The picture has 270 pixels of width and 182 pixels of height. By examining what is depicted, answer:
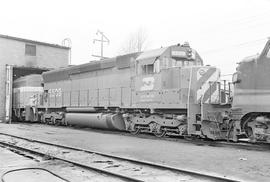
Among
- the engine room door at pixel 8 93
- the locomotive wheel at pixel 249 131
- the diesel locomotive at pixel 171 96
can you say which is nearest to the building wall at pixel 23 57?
the engine room door at pixel 8 93

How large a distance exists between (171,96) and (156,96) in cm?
72

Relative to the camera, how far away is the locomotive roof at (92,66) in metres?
14.5

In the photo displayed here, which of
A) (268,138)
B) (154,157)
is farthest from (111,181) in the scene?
(268,138)

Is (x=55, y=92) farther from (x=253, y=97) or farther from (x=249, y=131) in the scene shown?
(x=253, y=97)

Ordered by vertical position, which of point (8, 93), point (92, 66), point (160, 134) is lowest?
point (160, 134)

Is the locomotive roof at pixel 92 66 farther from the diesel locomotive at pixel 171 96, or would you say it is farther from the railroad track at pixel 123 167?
the railroad track at pixel 123 167

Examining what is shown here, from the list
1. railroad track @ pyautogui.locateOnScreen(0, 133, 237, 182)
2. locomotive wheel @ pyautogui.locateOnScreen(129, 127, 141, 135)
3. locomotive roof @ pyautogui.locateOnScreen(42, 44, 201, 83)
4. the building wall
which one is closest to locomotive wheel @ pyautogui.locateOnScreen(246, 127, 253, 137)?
railroad track @ pyautogui.locateOnScreen(0, 133, 237, 182)

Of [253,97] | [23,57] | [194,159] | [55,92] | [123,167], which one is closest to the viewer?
[123,167]

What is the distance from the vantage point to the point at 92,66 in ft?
55.9

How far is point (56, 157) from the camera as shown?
814cm

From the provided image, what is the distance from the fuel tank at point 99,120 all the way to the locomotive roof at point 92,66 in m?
2.27

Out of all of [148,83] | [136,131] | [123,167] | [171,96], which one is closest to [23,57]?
[136,131]

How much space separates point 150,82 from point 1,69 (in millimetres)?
16626

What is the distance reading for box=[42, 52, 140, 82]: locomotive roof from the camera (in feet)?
47.7
